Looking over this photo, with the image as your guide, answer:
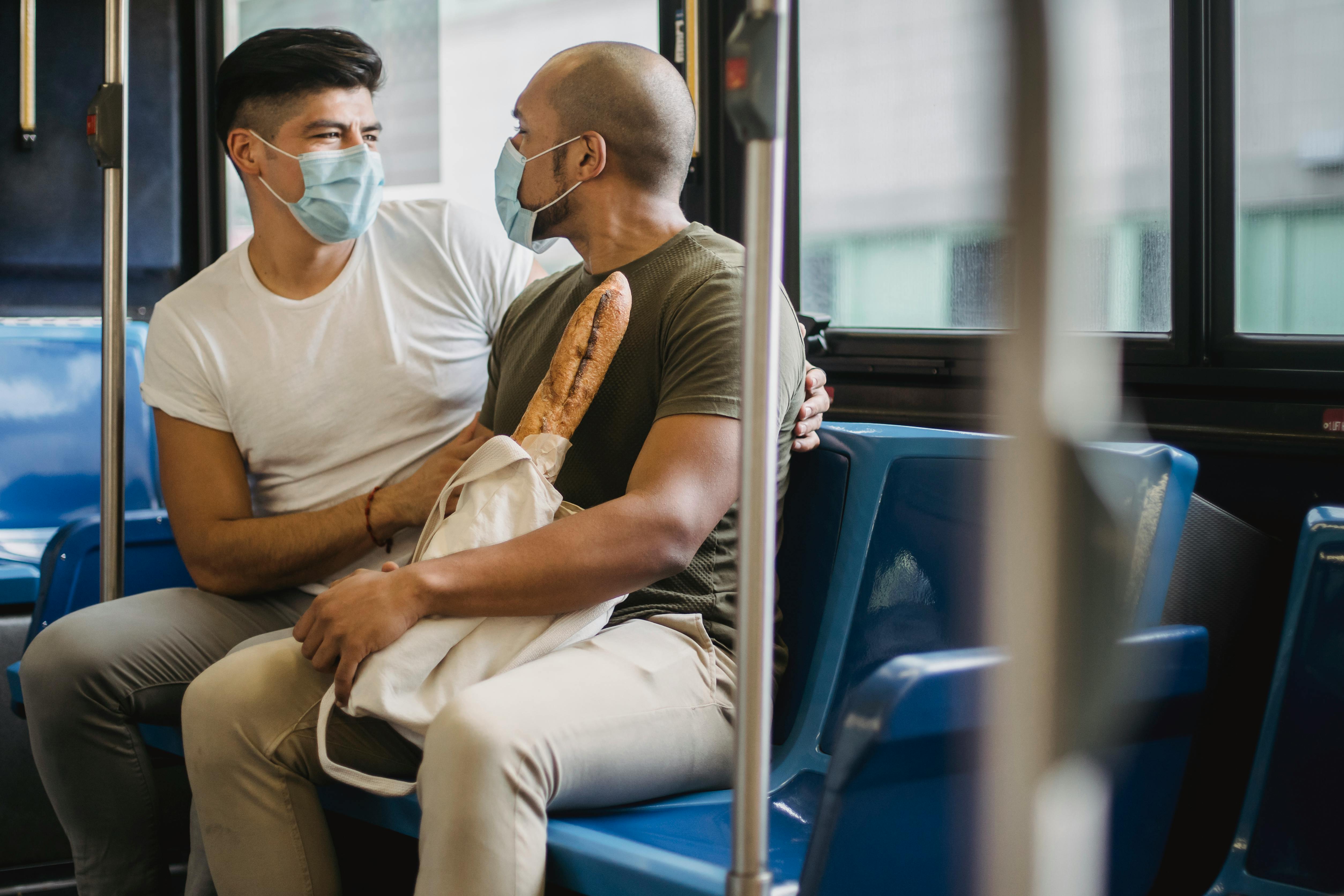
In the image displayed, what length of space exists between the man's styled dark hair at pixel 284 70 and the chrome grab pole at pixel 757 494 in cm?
129

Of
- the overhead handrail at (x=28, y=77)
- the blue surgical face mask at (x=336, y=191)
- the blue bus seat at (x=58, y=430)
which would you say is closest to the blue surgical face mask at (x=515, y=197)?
the blue surgical face mask at (x=336, y=191)

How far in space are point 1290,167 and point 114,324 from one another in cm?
171

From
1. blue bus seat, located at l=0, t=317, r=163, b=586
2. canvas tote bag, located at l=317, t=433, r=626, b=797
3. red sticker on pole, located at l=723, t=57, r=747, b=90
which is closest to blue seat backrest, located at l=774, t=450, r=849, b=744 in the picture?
canvas tote bag, located at l=317, t=433, r=626, b=797

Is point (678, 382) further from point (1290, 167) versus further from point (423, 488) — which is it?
point (1290, 167)

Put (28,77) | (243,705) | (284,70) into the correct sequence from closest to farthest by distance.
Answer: (243,705) → (284,70) → (28,77)

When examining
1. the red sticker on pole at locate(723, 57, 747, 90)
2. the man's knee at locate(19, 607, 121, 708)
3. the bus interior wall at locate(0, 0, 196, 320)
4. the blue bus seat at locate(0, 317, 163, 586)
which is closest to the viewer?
the red sticker on pole at locate(723, 57, 747, 90)

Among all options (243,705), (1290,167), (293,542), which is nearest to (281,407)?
(293,542)

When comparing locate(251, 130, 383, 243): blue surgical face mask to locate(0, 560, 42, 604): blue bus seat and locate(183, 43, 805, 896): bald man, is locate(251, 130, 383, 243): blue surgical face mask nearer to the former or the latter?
locate(183, 43, 805, 896): bald man

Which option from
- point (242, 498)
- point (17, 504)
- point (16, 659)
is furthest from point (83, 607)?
point (17, 504)

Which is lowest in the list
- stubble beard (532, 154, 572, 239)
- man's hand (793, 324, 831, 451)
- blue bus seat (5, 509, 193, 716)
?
blue bus seat (5, 509, 193, 716)

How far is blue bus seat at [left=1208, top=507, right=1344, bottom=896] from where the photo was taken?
116 cm

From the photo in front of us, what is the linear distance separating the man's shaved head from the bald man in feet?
0.39

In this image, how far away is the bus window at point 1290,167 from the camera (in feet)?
5.13

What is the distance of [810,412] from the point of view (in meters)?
1.45
